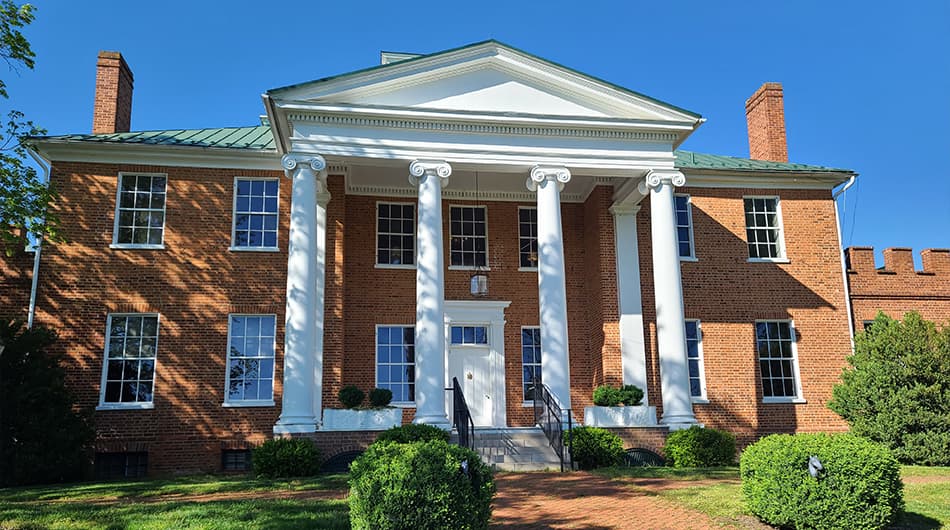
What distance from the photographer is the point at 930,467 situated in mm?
15875

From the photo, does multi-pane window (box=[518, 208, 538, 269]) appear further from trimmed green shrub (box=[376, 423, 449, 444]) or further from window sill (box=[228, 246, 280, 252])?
trimmed green shrub (box=[376, 423, 449, 444])

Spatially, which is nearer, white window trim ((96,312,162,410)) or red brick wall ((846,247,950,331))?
white window trim ((96,312,162,410))

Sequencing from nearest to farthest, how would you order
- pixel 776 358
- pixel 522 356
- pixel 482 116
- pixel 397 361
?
pixel 482 116
pixel 397 361
pixel 522 356
pixel 776 358

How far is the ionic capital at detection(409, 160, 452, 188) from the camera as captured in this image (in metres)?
16.3

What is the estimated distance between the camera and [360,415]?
15.4 metres

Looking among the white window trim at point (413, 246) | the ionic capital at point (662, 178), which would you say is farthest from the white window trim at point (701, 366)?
the white window trim at point (413, 246)

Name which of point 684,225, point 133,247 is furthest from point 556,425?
point 133,247

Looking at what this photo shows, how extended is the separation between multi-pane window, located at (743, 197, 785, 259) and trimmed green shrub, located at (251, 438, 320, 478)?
494 inches

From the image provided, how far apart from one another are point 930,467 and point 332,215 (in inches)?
557

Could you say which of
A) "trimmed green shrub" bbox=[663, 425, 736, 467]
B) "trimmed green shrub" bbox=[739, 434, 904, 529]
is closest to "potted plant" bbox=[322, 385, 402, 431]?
"trimmed green shrub" bbox=[663, 425, 736, 467]

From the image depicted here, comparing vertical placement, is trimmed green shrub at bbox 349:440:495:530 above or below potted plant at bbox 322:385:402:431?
below

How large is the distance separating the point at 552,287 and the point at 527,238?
13.1 ft

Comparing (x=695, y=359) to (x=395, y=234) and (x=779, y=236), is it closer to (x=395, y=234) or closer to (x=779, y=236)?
(x=779, y=236)

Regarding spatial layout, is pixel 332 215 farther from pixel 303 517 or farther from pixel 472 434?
pixel 303 517
